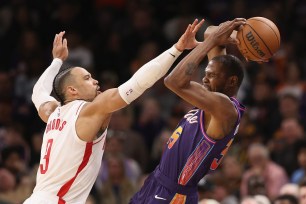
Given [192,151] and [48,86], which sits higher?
[48,86]

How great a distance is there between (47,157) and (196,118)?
1380 millimetres

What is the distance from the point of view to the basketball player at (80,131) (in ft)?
23.9

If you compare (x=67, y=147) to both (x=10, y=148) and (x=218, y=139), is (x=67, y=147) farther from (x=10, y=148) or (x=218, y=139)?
(x=10, y=148)

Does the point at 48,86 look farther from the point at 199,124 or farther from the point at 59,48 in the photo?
the point at 199,124

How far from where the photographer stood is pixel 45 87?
28.0 feet

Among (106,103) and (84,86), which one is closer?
(106,103)

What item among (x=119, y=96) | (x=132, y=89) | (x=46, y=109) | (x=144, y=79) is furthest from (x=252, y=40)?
(x=46, y=109)

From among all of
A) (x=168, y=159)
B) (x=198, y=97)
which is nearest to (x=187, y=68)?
(x=198, y=97)

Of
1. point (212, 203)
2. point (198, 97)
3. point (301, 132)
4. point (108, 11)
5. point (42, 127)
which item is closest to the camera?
point (198, 97)

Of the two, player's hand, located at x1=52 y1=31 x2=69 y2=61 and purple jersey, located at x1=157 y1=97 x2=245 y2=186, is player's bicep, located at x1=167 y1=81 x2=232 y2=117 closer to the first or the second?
purple jersey, located at x1=157 y1=97 x2=245 y2=186

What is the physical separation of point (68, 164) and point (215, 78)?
1515 millimetres

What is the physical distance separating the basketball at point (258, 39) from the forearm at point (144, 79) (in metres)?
0.67

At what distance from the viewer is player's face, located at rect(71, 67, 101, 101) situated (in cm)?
773

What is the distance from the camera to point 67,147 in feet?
24.4
